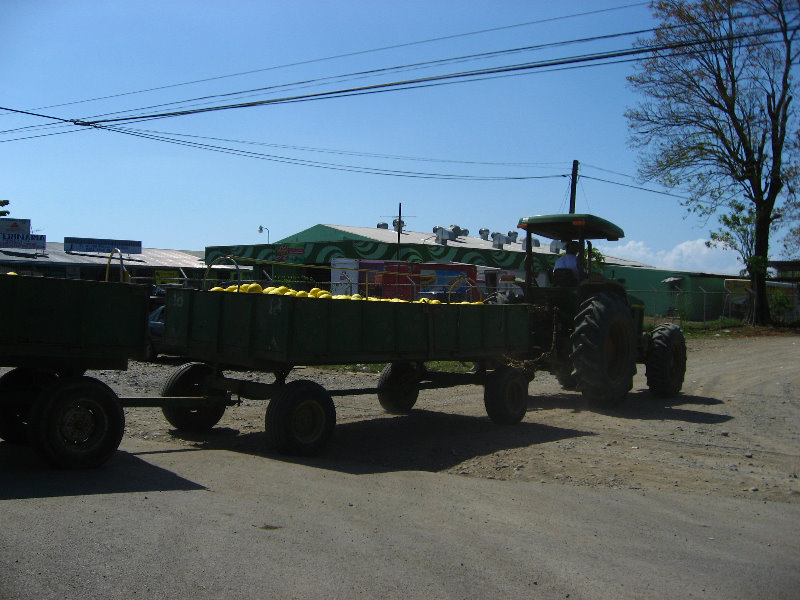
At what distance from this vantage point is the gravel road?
468 centimetres

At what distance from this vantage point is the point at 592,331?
11.7m

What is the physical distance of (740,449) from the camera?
9.09m

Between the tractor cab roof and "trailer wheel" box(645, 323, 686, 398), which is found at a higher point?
the tractor cab roof

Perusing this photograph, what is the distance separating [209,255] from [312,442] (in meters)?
42.0

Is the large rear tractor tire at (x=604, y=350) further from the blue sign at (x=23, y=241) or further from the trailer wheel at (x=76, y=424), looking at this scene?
the blue sign at (x=23, y=241)

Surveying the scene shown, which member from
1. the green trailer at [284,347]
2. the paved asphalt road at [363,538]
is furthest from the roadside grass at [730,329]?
→ the paved asphalt road at [363,538]

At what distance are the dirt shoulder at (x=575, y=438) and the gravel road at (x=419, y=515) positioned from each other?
0.14 feet

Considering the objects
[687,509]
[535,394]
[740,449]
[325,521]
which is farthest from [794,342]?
[325,521]

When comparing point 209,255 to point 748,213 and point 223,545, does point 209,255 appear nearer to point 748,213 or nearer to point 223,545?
point 748,213

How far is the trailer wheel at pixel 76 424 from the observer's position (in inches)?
273

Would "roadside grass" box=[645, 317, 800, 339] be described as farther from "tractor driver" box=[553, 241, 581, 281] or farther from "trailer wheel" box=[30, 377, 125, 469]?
"trailer wheel" box=[30, 377, 125, 469]

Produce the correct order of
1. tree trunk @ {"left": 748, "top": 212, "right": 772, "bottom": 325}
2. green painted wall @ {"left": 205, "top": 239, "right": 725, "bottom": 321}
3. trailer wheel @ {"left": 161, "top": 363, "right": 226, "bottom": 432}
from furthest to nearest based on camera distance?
green painted wall @ {"left": 205, "top": 239, "right": 725, "bottom": 321}, tree trunk @ {"left": 748, "top": 212, "right": 772, "bottom": 325}, trailer wheel @ {"left": 161, "top": 363, "right": 226, "bottom": 432}

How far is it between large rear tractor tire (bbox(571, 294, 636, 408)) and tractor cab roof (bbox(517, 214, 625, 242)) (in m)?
1.27

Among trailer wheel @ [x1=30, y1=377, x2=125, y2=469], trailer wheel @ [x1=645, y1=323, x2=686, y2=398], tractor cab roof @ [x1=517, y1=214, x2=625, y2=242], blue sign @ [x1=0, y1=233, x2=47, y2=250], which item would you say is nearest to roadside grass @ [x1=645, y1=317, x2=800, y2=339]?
trailer wheel @ [x1=645, y1=323, x2=686, y2=398]
